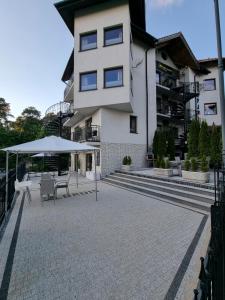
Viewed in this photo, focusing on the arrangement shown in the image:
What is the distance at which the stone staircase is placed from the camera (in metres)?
7.73

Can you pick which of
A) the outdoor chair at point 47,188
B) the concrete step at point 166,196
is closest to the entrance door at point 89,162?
the concrete step at point 166,196

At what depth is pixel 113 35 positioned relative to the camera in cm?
1639

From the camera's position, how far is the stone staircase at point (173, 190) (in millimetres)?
7727

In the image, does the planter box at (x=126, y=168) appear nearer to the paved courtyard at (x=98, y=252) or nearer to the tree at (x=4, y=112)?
the paved courtyard at (x=98, y=252)

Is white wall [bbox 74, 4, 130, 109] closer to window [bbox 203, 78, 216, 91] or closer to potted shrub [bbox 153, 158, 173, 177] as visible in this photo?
potted shrub [bbox 153, 158, 173, 177]

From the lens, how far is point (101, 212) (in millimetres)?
7457

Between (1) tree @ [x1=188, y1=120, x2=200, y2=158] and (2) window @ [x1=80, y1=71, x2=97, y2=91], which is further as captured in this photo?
(2) window @ [x1=80, y1=71, x2=97, y2=91]

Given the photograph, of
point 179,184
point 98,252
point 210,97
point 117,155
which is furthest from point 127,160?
point 210,97

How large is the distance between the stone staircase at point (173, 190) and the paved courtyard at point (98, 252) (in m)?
0.73

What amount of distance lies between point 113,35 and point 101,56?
6.41 feet

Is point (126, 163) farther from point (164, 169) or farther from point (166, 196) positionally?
point (166, 196)

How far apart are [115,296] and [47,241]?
2.58 metres

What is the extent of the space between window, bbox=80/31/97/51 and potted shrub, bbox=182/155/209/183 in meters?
12.6

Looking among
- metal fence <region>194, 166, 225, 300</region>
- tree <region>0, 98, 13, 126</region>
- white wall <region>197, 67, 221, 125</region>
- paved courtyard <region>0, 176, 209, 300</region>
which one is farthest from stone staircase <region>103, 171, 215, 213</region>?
tree <region>0, 98, 13, 126</region>
